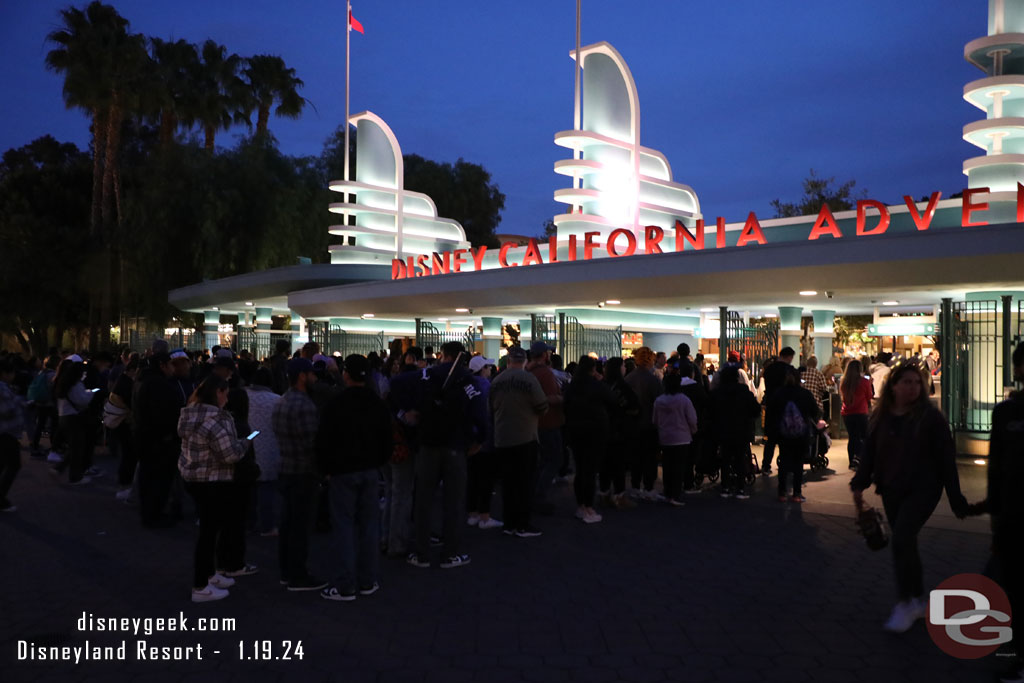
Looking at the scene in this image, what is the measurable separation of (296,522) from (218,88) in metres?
42.4

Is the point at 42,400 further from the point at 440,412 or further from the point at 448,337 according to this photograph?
the point at 448,337

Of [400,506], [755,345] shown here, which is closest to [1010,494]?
[400,506]

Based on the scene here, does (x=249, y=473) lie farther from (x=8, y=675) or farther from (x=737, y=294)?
(x=737, y=294)

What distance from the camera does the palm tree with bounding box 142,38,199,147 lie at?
1516 inches

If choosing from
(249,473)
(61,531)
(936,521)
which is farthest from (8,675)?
(936,521)

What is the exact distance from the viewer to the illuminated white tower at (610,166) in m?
23.7

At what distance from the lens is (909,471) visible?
5.65m

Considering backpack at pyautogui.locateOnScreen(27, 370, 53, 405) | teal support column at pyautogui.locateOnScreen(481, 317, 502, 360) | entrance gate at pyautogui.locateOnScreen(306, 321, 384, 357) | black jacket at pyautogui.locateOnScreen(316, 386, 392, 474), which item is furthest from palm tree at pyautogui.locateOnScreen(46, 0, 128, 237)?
black jacket at pyautogui.locateOnScreen(316, 386, 392, 474)

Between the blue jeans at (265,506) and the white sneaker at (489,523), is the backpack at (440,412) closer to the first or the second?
the white sneaker at (489,523)

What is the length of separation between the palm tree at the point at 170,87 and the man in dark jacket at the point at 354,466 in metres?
37.1

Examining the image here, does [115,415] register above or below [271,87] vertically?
below

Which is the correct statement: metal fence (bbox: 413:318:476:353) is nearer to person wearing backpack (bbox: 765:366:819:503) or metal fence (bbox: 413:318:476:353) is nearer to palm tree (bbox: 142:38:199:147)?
person wearing backpack (bbox: 765:366:819:503)

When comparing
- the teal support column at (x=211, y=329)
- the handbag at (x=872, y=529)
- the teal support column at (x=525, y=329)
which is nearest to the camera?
the handbag at (x=872, y=529)

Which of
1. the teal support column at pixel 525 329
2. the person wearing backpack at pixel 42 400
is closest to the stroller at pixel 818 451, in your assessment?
the person wearing backpack at pixel 42 400
